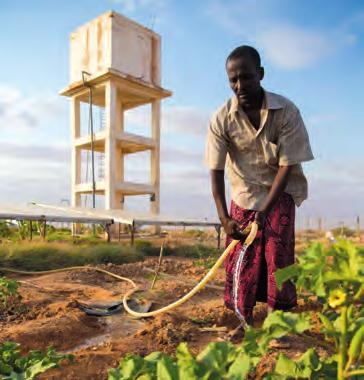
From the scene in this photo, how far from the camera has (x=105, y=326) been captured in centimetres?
299

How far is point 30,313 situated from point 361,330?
278cm

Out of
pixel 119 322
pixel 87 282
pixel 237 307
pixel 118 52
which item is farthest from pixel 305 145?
pixel 118 52

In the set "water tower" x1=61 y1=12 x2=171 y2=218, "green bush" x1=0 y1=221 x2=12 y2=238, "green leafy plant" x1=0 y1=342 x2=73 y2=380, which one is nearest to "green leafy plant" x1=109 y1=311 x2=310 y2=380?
"green leafy plant" x1=0 y1=342 x2=73 y2=380

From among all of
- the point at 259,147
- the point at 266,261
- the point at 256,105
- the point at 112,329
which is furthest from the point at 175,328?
the point at 256,105

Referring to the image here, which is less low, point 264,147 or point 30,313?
point 264,147

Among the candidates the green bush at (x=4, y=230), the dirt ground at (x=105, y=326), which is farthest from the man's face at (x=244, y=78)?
the green bush at (x=4, y=230)

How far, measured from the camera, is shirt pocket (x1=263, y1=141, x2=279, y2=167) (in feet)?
8.00

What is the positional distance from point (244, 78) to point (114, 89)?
1173 cm

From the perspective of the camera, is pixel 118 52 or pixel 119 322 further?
pixel 118 52

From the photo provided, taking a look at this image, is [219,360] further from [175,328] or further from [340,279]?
[175,328]

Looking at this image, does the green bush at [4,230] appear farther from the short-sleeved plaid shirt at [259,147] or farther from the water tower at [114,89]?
the short-sleeved plaid shirt at [259,147]

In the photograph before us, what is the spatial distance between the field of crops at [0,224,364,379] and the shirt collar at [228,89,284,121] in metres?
0.95

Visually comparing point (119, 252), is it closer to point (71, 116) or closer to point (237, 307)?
point (237, 307)

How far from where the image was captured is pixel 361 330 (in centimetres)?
98
